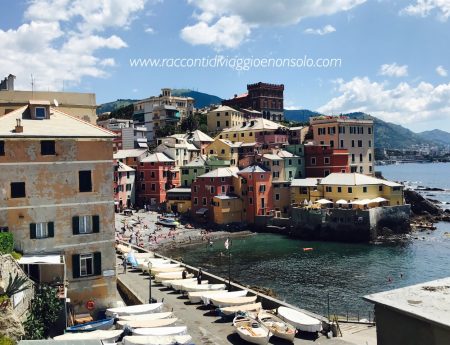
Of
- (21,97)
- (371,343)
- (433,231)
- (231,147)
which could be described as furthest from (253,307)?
(231,147)

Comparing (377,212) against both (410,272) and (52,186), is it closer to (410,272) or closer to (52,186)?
(410,272)

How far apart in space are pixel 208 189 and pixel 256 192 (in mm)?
9519

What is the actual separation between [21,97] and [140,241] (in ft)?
123

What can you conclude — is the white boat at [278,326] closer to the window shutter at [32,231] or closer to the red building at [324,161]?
the window shutter at [32,231]

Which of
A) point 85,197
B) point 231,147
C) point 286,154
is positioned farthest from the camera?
point 231,147

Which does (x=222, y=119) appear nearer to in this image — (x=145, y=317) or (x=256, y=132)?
(x=256, y=132)

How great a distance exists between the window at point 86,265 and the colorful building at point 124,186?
6262 centimetres

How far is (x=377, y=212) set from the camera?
76.2 meters

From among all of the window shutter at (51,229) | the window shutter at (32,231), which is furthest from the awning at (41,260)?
the window shutter at (51,229)

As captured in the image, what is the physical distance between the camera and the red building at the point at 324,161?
93.6 meters

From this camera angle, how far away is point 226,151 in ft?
345

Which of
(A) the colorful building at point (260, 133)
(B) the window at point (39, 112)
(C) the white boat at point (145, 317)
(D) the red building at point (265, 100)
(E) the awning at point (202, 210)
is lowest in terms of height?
(C) the white boat at point (145, 317)

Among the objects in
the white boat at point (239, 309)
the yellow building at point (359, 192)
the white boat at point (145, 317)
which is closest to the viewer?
the white boat at point (145, 317)

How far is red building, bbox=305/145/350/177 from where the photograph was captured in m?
93.6
